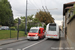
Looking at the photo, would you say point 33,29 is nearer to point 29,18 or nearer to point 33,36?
point 33,36

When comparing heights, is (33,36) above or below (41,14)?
below

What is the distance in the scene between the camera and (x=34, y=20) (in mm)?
Result: 47062

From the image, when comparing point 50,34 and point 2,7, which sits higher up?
point 2,7

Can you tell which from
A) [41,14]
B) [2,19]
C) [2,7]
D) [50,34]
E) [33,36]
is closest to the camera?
[33,36]

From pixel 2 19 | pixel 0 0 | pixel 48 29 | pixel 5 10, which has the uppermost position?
pixel 0 0

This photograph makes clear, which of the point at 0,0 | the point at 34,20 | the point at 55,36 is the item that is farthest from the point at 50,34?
the point at 34,20

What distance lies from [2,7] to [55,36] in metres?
11.8

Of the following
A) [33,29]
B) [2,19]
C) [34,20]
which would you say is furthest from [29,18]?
[33,29]

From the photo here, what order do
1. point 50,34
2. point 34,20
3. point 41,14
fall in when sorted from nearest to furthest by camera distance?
point 50,34 < point 34,20 < point 41,14

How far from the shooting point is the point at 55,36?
18156 mm

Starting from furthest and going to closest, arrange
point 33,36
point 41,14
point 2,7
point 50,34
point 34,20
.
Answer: point 41,14 < point 34,20 < point 2,7 < point 50,34 < point 33,36

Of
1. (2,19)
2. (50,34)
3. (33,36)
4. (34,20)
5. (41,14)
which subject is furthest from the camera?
(41,14)

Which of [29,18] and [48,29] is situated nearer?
[48,29]

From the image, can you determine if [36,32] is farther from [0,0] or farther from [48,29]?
[0,0]
